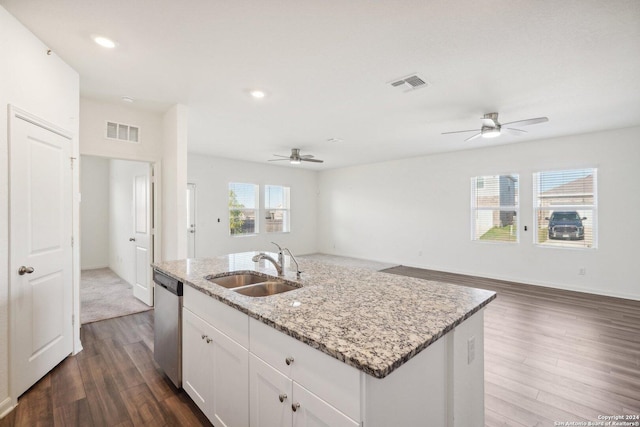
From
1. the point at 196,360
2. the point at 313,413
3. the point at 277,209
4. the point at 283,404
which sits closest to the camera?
the point at 313,413

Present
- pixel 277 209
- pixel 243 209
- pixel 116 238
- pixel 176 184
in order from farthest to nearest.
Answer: pixel 277 209 → pixel 243 209 → pixel 116 238 → pixel 176 184

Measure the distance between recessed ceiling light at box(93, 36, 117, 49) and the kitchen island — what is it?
200 cm

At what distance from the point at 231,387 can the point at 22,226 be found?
2015 mm

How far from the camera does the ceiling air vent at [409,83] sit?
2854 millimetres

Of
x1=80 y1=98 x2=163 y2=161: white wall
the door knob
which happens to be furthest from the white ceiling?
the door knob

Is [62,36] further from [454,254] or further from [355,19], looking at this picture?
Result: [454,254]

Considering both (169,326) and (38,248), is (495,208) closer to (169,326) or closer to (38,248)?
(169,326)

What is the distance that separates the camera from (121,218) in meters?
6.24

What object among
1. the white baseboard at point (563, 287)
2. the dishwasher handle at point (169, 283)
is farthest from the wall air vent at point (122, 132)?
the white baseboard at point (563, 287)

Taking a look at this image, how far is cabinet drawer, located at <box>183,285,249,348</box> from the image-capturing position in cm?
151

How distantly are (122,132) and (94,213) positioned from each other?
4668 millimetres

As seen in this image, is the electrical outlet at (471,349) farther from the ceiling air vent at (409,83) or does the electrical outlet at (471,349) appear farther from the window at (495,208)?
the window at (495,208)

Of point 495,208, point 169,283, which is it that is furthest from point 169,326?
point 495,208

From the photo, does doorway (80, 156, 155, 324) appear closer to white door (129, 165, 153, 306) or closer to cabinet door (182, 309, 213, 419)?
white door (129, 165, 153, 306)
